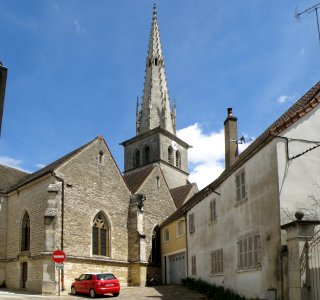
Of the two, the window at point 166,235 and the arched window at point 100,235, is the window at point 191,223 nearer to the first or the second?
the window at point 166,235

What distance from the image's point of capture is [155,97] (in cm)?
5588

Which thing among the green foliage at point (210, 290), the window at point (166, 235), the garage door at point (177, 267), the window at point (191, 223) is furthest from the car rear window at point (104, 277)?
the window at point (166, 235)

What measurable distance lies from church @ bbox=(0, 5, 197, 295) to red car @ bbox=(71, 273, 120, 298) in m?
2.10

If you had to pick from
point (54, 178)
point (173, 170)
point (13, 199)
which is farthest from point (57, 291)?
point (173, 170)

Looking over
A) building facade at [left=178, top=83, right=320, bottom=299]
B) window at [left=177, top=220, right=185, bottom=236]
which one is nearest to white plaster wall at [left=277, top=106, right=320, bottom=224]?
building facade at [left=178, top=83, right=320, bottom=299]

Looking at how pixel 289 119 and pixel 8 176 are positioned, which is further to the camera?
pixel 8 176

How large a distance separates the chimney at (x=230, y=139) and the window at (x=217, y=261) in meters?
4.28

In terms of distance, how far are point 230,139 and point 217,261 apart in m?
5.95

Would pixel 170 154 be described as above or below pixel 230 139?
above

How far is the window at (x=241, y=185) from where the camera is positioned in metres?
17.5

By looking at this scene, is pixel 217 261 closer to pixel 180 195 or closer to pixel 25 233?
pixel 25 233

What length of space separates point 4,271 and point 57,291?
6873 millimetres

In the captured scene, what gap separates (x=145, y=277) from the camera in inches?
1200

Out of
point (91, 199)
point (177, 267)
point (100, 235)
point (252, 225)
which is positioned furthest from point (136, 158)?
point (252, 225)
